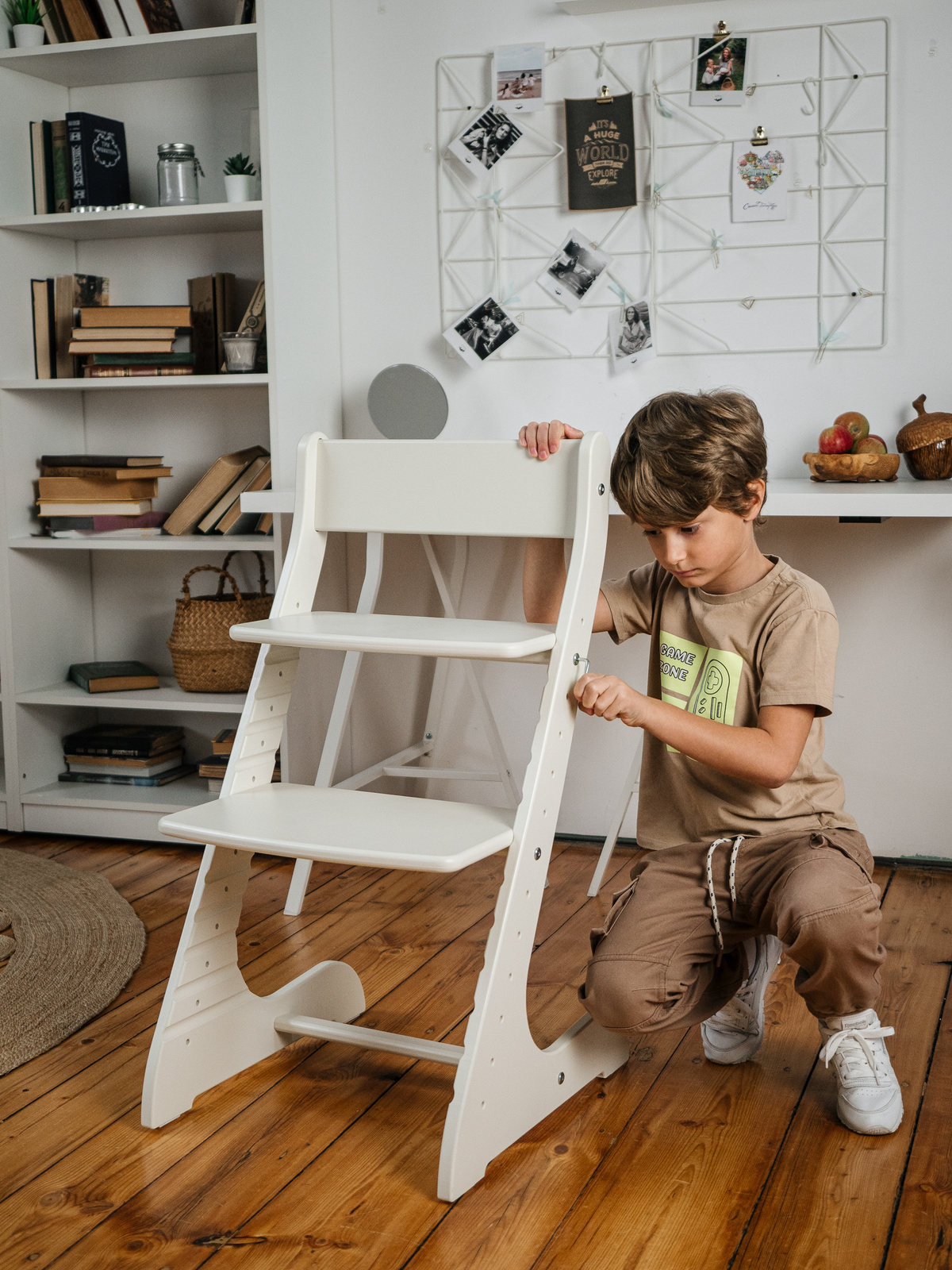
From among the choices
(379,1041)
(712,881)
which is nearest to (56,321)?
(379,1041)

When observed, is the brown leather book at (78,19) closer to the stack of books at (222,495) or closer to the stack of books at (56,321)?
the stack of books at (56,321)

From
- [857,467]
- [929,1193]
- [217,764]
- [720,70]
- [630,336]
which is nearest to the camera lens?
[929,1193]

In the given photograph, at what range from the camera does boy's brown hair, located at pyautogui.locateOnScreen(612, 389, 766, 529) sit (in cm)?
144

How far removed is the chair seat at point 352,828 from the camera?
127cm

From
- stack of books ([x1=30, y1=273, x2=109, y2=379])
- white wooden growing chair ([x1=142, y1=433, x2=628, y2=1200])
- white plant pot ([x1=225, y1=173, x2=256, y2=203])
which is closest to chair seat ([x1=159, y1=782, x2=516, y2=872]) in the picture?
white wooden growing chair ([x1=142, y1=433, x2=628, y2=1200])

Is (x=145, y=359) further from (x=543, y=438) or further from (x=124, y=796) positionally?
(x=543, y=438)

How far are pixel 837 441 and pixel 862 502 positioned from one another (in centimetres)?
28

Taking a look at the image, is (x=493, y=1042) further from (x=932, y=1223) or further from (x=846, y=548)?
(x=846, y=548)

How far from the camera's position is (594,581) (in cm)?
145

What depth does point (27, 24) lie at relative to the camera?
2.60m

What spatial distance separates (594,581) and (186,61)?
5.98 ft

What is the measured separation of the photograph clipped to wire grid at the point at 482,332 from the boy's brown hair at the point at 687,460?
115 centimetres

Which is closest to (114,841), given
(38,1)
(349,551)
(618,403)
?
(349,551)

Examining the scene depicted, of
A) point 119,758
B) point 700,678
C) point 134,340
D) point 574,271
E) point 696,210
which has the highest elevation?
point 696,210
